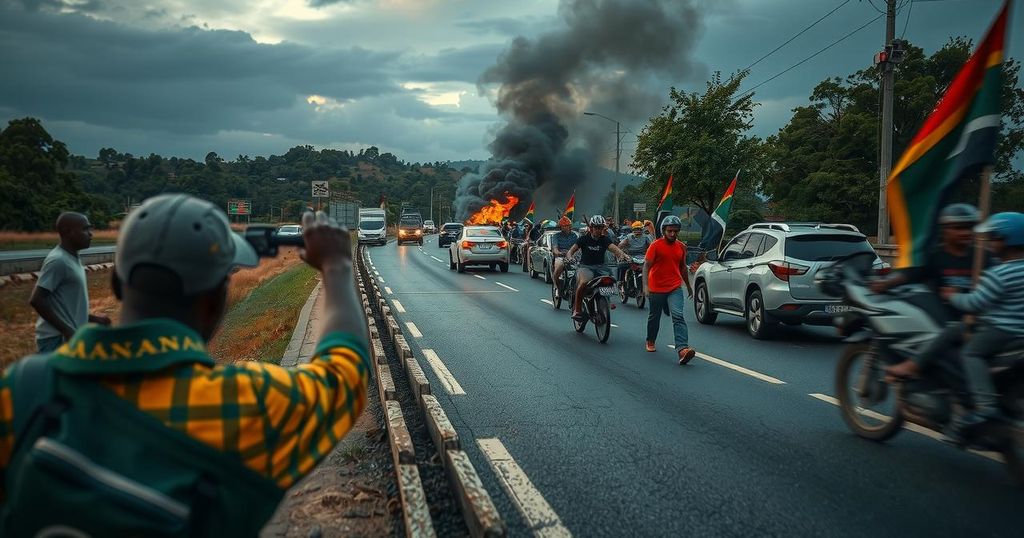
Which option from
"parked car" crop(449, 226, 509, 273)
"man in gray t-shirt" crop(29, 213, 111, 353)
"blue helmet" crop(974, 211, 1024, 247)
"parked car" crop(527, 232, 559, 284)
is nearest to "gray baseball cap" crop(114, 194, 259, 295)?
"man in gray t-shirt" crop(29, 213, 111, 353)

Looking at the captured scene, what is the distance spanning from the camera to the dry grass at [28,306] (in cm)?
1481

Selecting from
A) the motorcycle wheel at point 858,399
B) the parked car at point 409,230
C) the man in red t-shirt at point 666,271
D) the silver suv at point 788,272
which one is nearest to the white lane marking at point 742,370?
the man in red t-shirt at point 666,271

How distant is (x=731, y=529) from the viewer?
13.9 ft

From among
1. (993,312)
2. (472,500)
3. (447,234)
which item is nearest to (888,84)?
(993,312)

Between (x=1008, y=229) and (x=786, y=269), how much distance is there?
250 inches

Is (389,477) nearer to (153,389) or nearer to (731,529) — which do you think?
(731,529)

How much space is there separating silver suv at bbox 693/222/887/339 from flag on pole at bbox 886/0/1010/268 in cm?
461

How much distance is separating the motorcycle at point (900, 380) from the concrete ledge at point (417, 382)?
328 cm

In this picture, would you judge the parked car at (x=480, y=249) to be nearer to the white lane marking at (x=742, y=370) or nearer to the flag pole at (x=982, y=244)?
the white lane marking at (x=742, y=370)

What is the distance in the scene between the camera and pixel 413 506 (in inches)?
161

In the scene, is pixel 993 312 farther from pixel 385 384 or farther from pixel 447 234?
pixel 447 234

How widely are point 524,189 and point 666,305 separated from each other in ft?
183

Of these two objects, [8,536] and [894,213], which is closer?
[8,536]

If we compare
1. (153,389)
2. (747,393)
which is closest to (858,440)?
(747,393)
